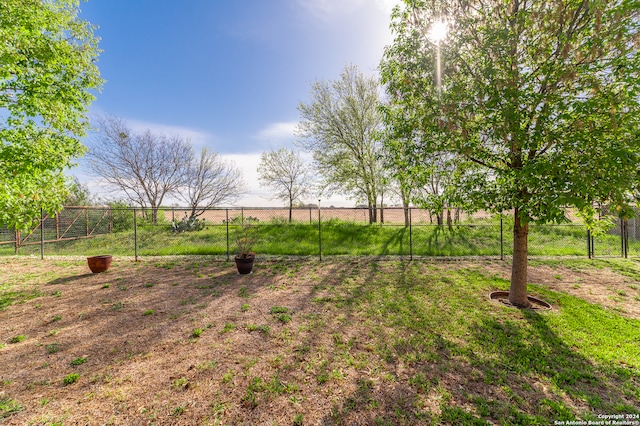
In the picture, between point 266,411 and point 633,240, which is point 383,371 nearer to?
point 266,411

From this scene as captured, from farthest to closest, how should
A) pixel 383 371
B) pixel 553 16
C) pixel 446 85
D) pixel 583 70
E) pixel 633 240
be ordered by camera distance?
pixel 633 240 → pixel 446 85 → pixel 553 16 → pixel 583 70 → pixel 383 371

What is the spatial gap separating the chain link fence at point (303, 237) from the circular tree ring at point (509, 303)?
137 inches

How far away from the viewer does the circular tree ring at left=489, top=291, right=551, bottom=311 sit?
4565 mm

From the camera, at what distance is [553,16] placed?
11.5 ft

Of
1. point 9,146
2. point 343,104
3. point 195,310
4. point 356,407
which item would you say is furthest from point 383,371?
point 343,104

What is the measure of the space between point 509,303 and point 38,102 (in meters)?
10.7

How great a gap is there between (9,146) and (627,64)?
1007 cm

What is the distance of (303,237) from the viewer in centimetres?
1139

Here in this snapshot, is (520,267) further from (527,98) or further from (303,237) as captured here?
(303,237)

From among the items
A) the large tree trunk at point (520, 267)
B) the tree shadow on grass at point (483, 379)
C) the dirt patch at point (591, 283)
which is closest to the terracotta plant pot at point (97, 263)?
the tree shadow on grass at point (483, 379)

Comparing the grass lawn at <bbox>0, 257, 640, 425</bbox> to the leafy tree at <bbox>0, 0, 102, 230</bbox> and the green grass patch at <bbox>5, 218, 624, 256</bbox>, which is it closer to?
the leafy tree at <bbox>0, 0, 102, 230</bbox>

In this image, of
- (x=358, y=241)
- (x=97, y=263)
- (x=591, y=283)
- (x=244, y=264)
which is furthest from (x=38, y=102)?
(x=591, y=283)

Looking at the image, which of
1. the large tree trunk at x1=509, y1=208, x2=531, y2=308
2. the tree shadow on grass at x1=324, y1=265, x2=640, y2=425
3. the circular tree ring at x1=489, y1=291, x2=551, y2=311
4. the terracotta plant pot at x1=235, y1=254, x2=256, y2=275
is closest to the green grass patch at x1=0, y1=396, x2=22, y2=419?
the tree shadow on grass at x1=324, y1=265, x2=640, y2=425

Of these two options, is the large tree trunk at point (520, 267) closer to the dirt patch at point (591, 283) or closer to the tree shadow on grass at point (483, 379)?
the tree shadow on grass at point (483, 379)
